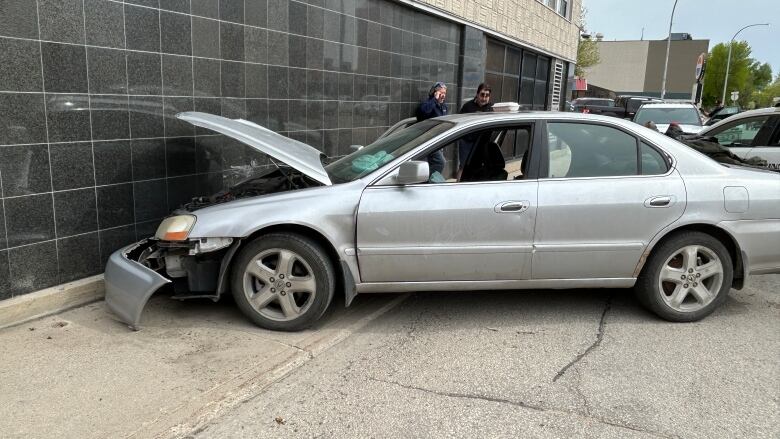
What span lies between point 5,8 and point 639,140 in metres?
4.73

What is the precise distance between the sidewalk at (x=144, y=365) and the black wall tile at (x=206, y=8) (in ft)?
Result: 9.14

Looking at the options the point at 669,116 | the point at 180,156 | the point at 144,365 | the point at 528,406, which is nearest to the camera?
the point at 528,406

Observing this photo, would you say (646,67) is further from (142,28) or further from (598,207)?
(142,28)

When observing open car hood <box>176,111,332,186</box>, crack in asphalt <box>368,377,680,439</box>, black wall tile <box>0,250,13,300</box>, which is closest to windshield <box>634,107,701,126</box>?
open car hood <box>176,111,332,186</box>

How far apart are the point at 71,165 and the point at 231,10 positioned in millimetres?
2388

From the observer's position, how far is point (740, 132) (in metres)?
7.82

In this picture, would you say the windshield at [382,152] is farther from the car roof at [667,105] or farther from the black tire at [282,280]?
the car roof at [667,105]

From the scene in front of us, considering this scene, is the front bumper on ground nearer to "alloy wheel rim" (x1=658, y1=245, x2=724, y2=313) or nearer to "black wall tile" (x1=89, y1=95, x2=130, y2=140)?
"black wall tile" (x1=89, y1=95, x2=130, y2=140)

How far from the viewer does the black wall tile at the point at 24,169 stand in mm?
4234

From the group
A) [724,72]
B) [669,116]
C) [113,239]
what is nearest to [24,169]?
[113,239]

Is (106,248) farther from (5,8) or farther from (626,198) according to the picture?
(626,198)

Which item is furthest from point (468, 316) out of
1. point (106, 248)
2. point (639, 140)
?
point (106, 248)

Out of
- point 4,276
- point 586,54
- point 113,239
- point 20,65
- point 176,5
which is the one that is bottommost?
point 4,276

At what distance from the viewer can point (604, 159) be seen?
455 cm
